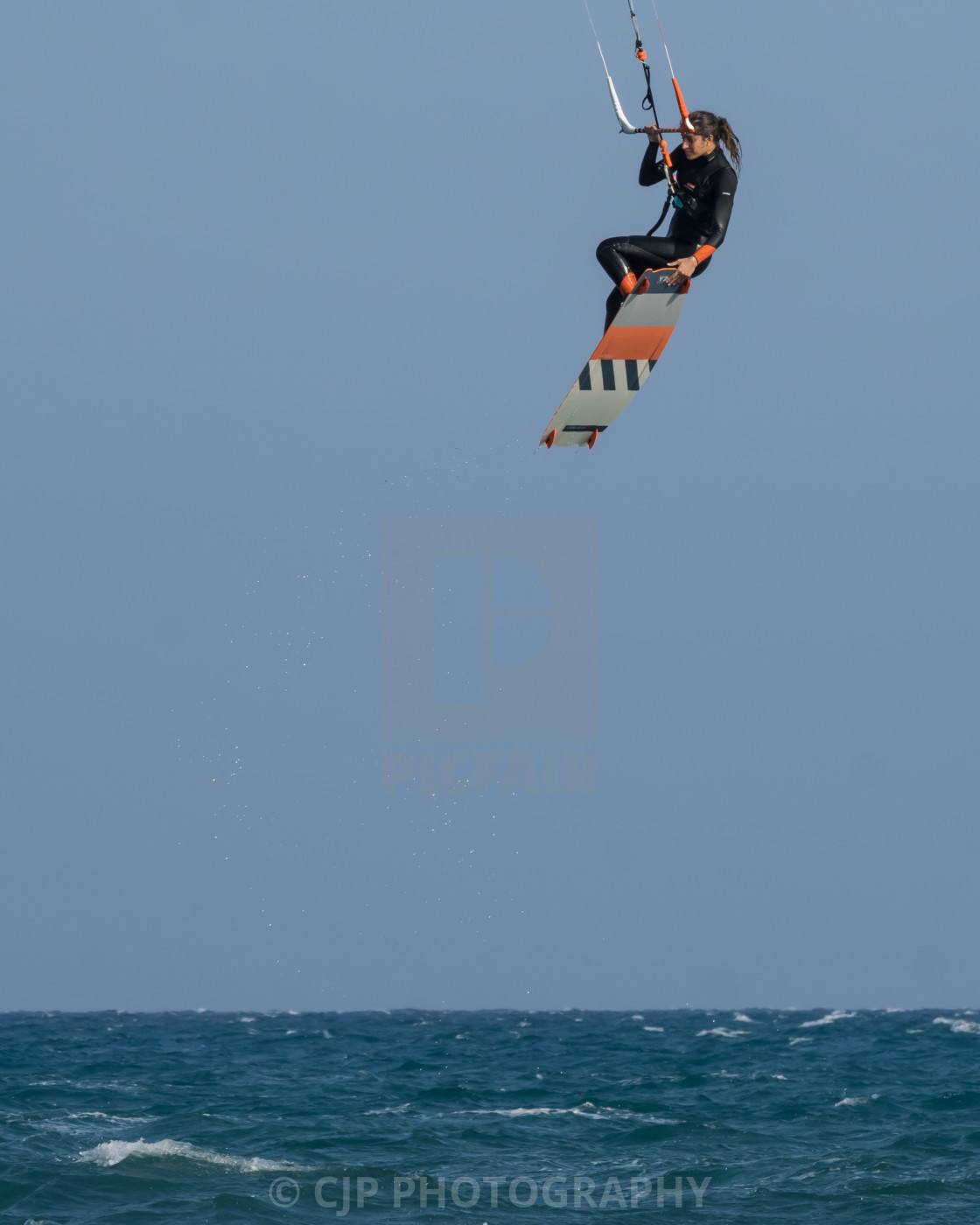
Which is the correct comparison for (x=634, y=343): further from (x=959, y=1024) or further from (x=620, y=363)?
(x=959, y=1024)

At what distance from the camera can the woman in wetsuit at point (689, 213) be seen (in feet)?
44.2

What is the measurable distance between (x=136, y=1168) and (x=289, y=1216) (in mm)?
3677

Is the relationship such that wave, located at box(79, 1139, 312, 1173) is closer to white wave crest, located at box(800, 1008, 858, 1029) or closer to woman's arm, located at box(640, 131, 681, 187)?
woman's arm, located at box(640, 131, 681, 187)

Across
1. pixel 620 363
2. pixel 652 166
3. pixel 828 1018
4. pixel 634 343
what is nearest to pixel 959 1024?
pixel 828 1018

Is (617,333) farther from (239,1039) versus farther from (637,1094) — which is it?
(239,1039)

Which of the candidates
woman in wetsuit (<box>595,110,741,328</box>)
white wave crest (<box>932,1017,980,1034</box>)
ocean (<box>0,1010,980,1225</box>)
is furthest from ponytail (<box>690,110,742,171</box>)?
white wave crest (<box>932,1017,980,1034</box>)

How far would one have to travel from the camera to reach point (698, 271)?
14.3 metres

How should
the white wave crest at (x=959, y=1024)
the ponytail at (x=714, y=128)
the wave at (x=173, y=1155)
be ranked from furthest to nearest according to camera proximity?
the white wave crest at (x=959, y=1024) < the wave at (x=173, y=1155) < the ponytail at (x=714, y=128)

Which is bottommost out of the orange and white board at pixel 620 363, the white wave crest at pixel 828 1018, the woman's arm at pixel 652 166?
the white wave crest at pixel 828 1018

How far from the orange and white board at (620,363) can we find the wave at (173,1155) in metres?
12.5

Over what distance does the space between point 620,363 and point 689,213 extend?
1.74 m

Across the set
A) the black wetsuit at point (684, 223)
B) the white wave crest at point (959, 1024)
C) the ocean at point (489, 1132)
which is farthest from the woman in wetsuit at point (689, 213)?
the white wave crest at point (959, 1024)

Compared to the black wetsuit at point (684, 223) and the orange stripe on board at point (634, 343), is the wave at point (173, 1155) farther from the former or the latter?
the black wetsuit at point (684, 223)

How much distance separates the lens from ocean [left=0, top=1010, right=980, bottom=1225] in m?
19.6
